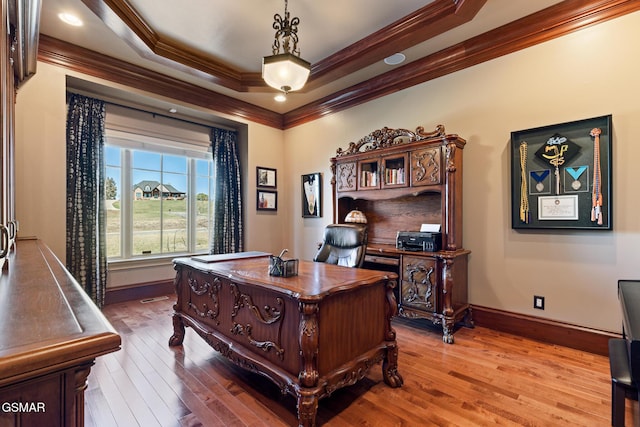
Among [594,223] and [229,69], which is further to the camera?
[229,69]

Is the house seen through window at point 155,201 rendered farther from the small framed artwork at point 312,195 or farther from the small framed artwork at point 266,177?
the small framed artwork at point 312,195

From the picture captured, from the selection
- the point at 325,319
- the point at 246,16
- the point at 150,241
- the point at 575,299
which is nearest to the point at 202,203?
the point at 150,241

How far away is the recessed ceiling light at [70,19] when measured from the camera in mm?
2789

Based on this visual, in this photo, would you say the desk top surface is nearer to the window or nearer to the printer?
the printer

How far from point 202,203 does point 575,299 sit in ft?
15.9

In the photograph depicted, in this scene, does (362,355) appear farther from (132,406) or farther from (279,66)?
(279,66)

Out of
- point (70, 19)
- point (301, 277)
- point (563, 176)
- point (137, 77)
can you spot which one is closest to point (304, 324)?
point (301, 277)

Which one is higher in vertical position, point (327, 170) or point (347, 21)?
point (347, 21)

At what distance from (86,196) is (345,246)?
10.7ft

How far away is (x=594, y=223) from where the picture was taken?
250cm

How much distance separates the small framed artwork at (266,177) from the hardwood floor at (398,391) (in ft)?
9.55

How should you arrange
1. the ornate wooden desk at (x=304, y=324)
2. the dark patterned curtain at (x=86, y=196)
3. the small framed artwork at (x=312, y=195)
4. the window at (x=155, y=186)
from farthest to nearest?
the small framed artwork at (x=312, y=195), the window at (x=155, y=186), the dark patterned curtain at (x=86, y=196), the ornate wooden desk at (x=304, y=324)

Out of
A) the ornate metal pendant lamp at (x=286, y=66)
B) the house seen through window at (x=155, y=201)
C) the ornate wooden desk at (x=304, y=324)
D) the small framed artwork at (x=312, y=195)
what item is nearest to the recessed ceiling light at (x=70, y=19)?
the house seen through window at (x=155, y=201)

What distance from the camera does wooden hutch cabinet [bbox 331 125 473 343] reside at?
2955 mm
